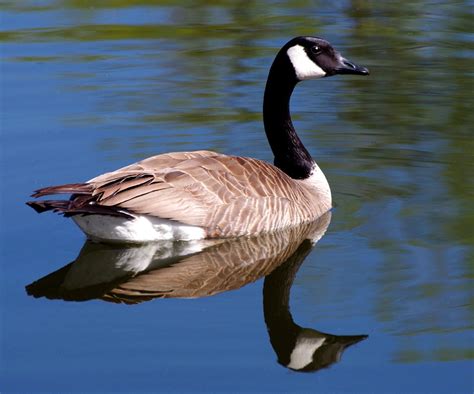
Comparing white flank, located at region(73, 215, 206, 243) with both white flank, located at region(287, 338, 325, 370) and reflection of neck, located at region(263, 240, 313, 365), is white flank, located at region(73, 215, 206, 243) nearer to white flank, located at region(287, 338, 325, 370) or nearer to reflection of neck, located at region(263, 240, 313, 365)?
reflection of neck, located at region(263, 240, 313, 365)

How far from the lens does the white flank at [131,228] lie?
8.61m

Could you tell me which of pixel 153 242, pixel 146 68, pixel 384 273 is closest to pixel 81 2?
pixel 146 68

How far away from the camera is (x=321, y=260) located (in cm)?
844

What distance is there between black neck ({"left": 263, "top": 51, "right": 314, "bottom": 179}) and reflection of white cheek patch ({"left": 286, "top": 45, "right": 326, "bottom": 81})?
0.05 metres

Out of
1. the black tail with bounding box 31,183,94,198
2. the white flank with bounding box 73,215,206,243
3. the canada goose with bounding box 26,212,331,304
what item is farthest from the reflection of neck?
the black tail with bounding box 31,183,94,198

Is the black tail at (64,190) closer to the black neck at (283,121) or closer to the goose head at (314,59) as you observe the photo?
the black neck at (283,121)

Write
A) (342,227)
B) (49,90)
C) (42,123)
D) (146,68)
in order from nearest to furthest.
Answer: (342,227)
(42,123)
(49,90)
(146,68)

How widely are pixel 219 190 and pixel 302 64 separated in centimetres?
159

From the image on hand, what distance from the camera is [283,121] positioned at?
1002 cm

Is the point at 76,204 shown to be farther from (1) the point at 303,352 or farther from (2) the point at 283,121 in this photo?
(2) the point at 283,121

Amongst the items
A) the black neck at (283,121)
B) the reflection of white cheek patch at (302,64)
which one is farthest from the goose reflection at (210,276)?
A: the reflection of white cheek patch at (302,64)

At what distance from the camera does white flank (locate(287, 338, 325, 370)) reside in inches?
269

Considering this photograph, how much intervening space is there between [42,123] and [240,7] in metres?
5.70

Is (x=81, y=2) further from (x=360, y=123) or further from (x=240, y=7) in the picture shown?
(x=360, y=123)
